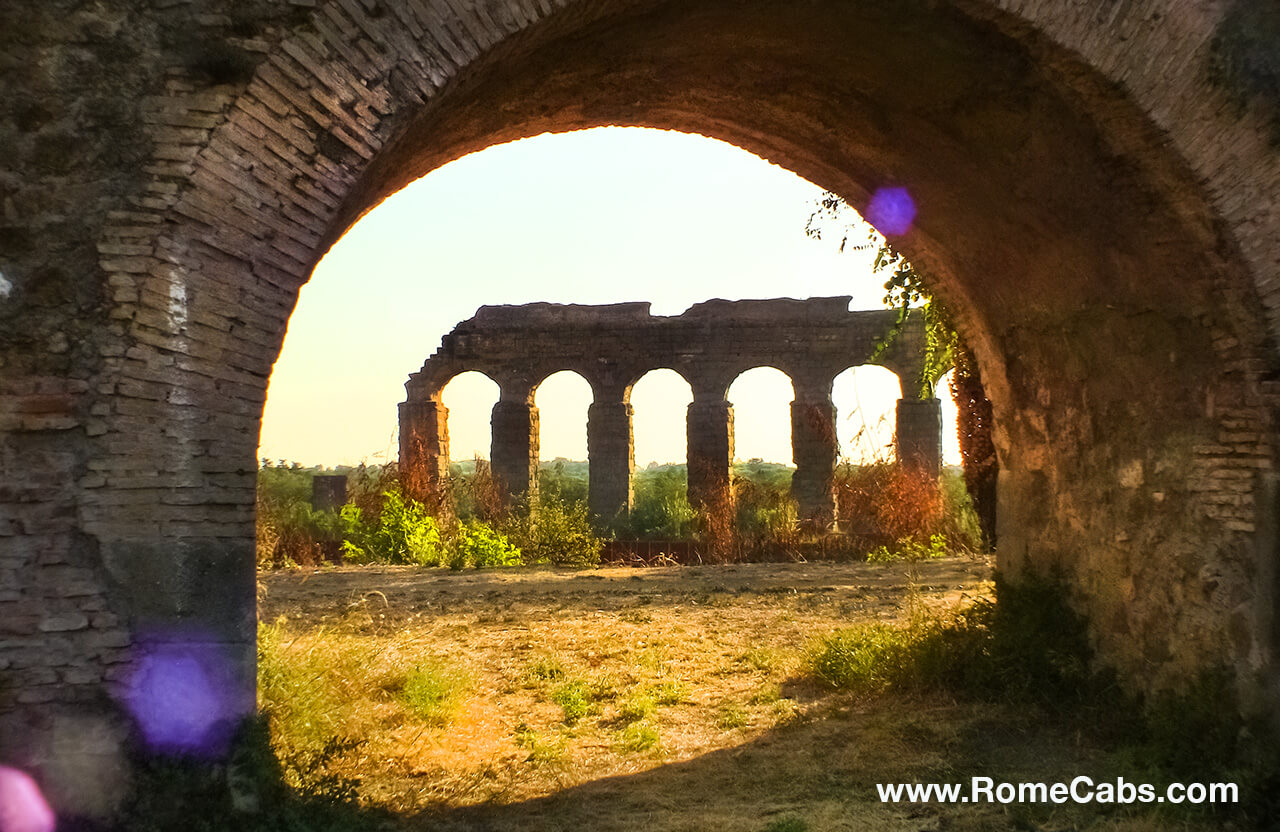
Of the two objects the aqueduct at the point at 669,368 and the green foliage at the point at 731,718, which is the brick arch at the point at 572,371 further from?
the green foliage at the point at 731,718

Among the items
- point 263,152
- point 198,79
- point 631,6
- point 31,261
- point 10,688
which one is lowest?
point 10,688

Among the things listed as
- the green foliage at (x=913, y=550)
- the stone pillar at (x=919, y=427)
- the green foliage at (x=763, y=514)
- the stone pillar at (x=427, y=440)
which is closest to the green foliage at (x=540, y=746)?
the green foliage at (x=913, y=550)

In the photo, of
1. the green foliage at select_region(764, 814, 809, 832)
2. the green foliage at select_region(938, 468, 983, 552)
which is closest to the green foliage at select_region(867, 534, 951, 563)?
the green foliage at select_region(938, 468, 983, 552)

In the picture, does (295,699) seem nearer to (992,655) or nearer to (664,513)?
(992,655)

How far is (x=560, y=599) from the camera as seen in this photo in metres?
9.19

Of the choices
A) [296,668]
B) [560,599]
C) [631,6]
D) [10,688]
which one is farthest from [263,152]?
[560,599]

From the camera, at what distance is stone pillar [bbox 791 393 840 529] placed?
16.7 metres

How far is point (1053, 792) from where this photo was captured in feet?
13.1

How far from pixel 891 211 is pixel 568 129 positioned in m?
1.78

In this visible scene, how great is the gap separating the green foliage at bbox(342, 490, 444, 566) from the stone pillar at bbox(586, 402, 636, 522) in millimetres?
4642

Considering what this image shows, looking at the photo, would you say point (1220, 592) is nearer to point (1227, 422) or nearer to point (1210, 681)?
point (1210, 681)

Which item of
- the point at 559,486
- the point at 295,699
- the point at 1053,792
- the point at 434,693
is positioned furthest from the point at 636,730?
the point at 559,486

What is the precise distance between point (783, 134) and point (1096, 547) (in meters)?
2.56

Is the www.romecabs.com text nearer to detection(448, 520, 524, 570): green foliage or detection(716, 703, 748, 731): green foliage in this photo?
detection(716, 703, 748, 731): green foliage
